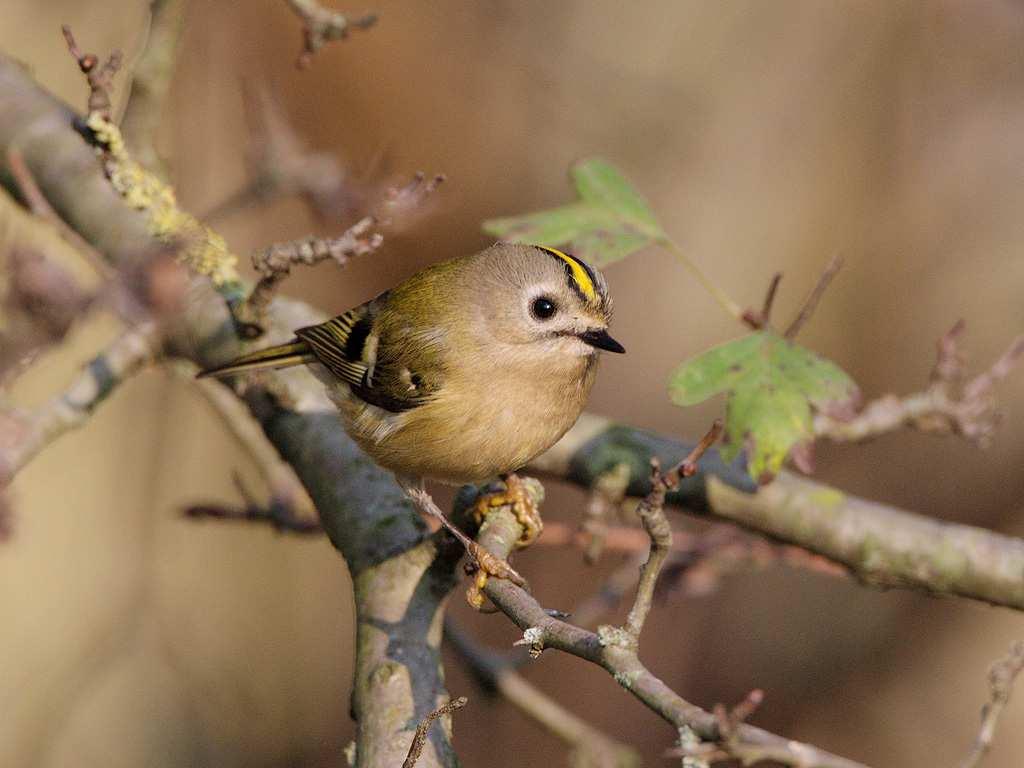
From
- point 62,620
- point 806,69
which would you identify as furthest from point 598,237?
point 806,69

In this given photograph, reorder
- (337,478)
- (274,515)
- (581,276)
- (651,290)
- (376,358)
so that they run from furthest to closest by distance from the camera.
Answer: (651,290), (274,515), (376,358), (581,276), (337,478)

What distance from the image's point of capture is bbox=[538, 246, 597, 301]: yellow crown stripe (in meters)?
1.99

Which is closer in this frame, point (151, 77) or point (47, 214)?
point (47, 214)

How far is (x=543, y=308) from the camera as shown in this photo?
79.8 inches

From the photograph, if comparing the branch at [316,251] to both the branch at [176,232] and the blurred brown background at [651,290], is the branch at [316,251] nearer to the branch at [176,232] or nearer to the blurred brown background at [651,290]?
the branch at [176,232]

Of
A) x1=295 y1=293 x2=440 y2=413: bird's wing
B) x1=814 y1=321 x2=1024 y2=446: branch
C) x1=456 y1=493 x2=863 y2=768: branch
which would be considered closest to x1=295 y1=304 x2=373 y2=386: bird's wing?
x1=295 y1=293 x2=440 y2=413: bird's wing

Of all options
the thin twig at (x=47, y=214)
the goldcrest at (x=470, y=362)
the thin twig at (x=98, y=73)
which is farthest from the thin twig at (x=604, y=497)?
the thin twig at (x=98, y=73)

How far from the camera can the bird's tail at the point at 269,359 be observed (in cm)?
205

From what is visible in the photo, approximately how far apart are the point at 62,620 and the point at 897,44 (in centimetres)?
341

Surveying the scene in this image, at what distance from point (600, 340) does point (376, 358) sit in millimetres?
456

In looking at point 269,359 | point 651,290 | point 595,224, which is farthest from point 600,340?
point 651,290

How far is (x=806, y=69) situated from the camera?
4137 mm

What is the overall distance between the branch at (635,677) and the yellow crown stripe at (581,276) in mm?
729

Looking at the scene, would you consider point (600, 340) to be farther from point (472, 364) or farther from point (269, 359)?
point (269, 359)
